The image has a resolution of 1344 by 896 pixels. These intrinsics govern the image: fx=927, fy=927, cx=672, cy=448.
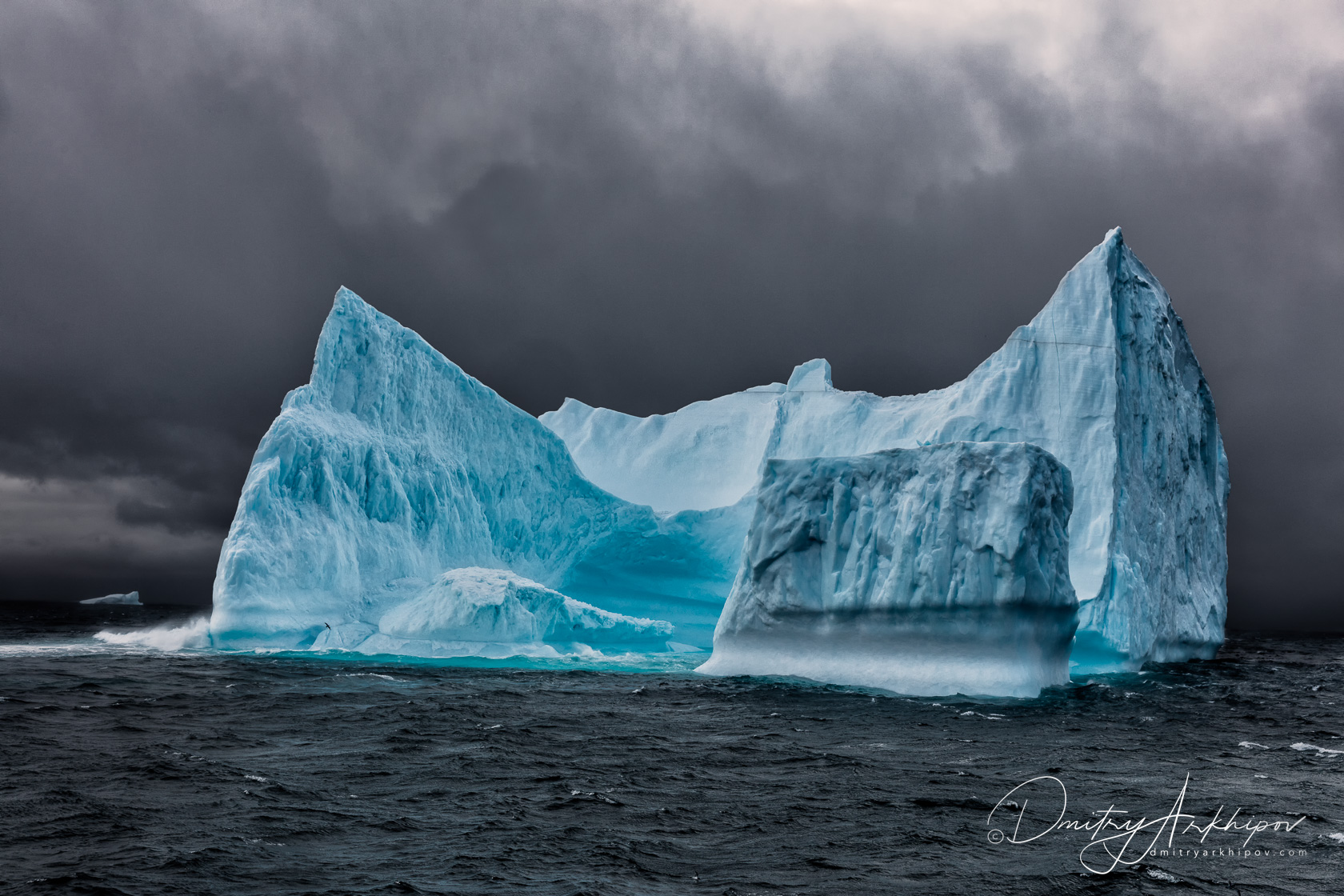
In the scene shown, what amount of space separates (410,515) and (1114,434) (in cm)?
1628

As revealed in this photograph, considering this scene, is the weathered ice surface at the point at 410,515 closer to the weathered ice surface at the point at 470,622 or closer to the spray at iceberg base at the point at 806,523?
the spray at iceberg base at the point at 806,523

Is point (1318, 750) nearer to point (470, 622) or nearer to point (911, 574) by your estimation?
point (911, 574)

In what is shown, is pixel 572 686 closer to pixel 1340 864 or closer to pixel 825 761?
pixel 825 761

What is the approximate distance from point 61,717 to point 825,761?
8241 mm

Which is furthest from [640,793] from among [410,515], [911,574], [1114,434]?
[1114,434]

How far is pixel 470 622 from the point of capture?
19562 millimetres

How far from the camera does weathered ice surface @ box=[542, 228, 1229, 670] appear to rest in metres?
20.0

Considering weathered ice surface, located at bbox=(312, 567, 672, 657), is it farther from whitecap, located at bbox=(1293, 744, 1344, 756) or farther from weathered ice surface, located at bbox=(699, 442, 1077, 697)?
whitecap, located at bbox=(1293, 744, 1344, 756)

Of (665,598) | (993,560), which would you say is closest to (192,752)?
(993,560)

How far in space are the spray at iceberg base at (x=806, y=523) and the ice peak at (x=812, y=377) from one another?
112mm

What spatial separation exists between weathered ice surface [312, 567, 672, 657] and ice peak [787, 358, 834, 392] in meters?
12.3

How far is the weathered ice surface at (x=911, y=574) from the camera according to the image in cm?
1488

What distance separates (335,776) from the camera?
773 cm

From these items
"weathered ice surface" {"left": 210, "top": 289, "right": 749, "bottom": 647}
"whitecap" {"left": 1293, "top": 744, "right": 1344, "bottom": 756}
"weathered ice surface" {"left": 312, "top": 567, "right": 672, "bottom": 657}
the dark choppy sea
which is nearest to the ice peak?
"weathered ice surface" {"left": 210, "top": 289, "right": 749, "bottom": 647}
